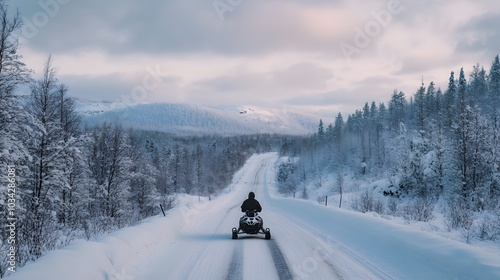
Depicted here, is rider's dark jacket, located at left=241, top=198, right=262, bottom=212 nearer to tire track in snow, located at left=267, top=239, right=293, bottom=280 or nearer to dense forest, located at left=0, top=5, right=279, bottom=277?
tire track in snow, located at left=267, top=239, right=293, bottom=280

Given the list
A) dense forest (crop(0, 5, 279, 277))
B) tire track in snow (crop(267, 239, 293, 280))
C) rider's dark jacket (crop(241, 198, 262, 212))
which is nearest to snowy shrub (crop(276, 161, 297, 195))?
dense forest (crop(0, 5, 279, 277))

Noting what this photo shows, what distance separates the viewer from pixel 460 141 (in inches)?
1565

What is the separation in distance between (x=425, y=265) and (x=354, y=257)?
2.24 m

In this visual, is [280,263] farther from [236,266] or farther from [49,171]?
[49,171]

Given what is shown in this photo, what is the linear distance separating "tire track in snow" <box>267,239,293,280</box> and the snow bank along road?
22 millimetres

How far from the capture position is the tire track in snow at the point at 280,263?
8.29 metres

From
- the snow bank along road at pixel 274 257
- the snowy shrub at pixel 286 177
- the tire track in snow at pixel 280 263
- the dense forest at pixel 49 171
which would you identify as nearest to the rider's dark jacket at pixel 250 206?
the snow bank along road at pixel 274 257

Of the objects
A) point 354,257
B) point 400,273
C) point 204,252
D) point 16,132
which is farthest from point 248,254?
point 16,132

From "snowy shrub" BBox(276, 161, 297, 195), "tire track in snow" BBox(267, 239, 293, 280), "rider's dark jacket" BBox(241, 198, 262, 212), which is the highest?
"rider's dark jacket" BBox(241, 198, 262, 212)

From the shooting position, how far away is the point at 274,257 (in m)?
10.4

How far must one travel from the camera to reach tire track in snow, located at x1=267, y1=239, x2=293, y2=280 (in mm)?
8289

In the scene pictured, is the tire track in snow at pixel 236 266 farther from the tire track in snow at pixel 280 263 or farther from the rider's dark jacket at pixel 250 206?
the rider's dark jacket at pixel 250 206

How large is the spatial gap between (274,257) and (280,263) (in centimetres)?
82

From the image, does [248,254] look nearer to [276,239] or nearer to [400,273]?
[276,239]
